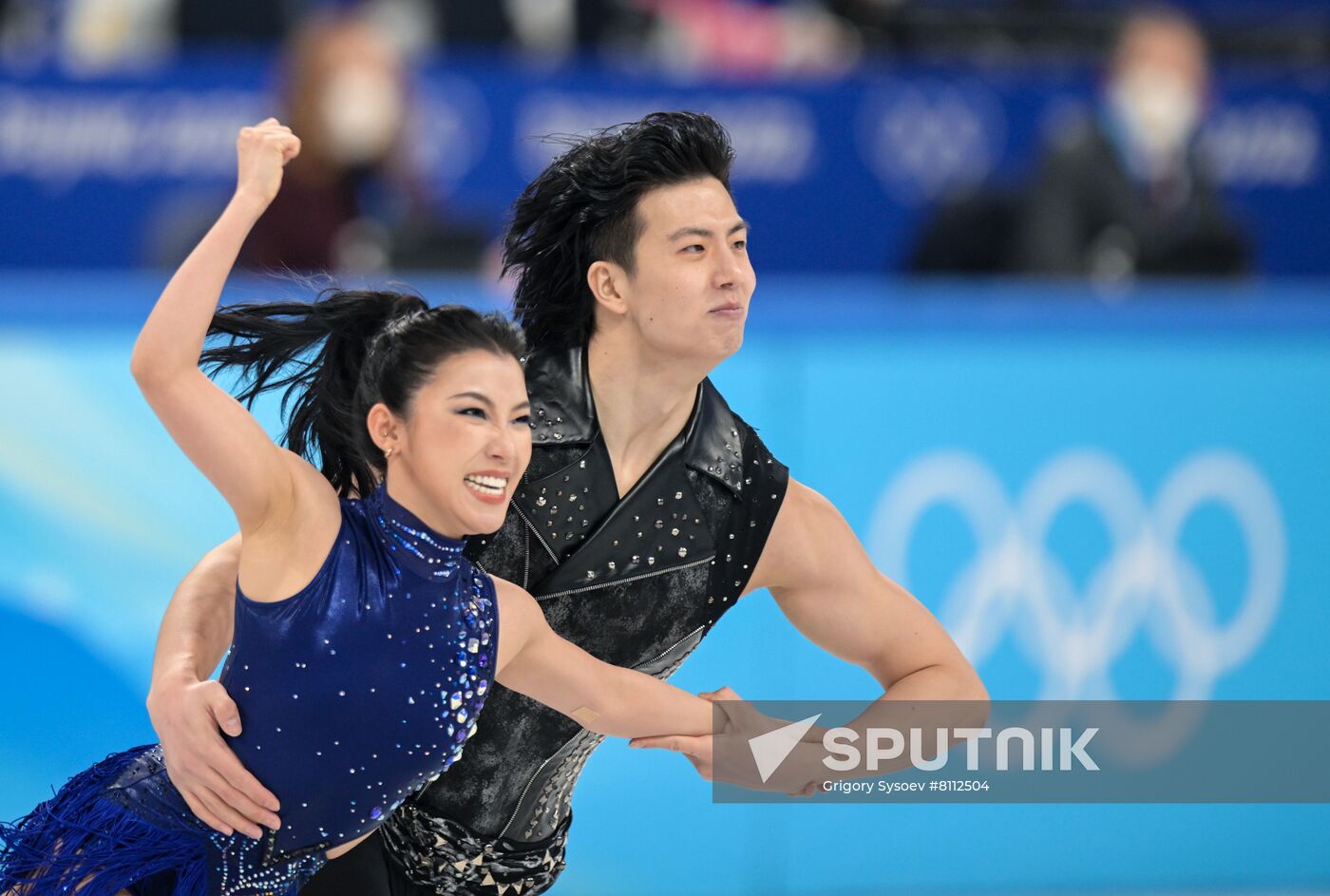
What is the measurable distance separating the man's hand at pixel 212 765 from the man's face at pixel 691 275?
36.0 inches

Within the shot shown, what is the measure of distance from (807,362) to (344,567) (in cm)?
234

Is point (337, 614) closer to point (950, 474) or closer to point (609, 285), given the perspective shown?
point (609, 285)

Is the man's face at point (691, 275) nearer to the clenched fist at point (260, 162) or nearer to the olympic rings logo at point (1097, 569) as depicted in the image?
the clenched fist at point (260, 162)

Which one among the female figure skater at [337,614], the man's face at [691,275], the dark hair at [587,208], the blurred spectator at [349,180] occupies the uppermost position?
the blurred spectator at [349,180]

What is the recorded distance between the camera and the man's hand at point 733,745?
3.05 meters

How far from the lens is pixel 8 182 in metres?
7.23

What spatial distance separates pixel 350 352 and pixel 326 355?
0.04m

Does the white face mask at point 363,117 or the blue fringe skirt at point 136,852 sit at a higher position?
the white face mask at point 363,117

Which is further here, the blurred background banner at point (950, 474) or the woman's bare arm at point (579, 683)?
the blurred background banner at point (950, 474)

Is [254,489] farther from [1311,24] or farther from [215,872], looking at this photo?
[1311,24]

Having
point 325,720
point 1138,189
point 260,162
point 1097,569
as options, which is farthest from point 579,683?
point 1138,189

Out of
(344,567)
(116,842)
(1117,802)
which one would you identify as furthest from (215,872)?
(1117,802)

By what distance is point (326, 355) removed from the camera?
3.02m

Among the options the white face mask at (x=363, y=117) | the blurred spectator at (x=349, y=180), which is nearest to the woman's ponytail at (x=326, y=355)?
the blurred spectator at (x=349, y=180)
